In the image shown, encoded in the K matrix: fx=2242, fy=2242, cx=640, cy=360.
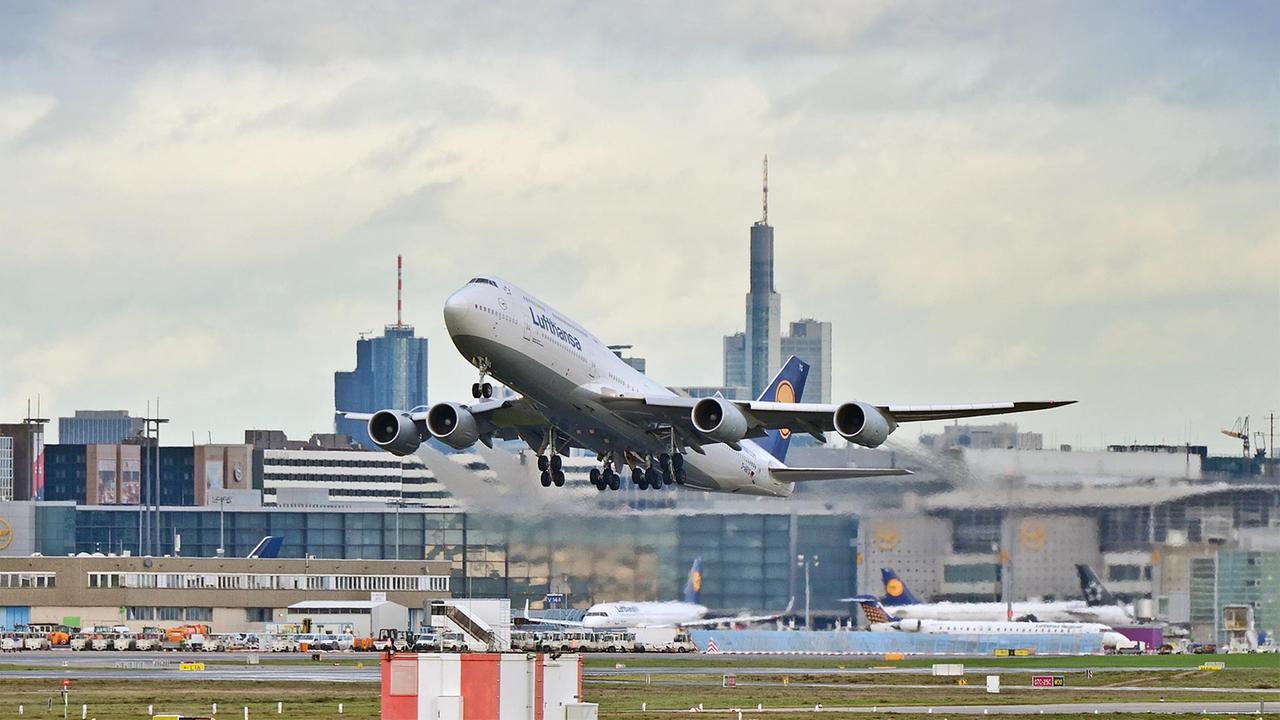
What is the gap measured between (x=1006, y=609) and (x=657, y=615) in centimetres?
2086

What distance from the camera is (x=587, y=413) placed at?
74.6 m

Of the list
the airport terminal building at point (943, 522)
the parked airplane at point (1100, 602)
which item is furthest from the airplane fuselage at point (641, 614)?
the parked airplane at point (1100, 602)

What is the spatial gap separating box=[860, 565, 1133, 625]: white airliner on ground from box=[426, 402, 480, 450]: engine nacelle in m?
48.1

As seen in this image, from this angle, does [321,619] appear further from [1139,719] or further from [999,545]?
[1139,719]

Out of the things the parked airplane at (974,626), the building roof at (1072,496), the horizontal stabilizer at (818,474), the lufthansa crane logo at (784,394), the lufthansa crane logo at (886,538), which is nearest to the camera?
the horizontal stabilizer at (818,474)

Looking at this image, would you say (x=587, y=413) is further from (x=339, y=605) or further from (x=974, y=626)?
(x=339, y=605)

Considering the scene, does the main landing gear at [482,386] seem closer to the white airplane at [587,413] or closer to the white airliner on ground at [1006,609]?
the white airplane at [587,413]

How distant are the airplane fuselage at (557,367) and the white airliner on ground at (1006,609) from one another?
41262 mm

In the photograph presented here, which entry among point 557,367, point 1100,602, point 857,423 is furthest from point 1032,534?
point 557,367

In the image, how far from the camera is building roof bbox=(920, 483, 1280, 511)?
111 meters

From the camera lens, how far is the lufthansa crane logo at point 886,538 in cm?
11431

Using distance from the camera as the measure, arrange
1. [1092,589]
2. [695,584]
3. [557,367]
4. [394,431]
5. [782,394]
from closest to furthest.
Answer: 1. [557,367]
2. [394,431]
3. [782,394]
4. [1092,589]
5. [695,584]

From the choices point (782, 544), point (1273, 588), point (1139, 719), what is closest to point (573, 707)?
point (1139, 719)

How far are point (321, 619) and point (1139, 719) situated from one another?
265 ft
